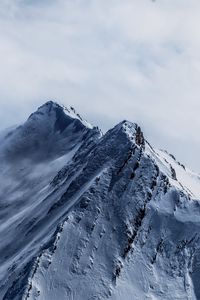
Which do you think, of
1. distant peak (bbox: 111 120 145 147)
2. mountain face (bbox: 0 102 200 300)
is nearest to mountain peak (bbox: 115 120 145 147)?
distant peak (bbox: 111 120 145 147)

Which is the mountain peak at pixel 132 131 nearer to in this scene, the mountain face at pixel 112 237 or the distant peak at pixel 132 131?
the distant peak at pixel 132 131

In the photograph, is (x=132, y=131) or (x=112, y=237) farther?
(x=132, y=131)

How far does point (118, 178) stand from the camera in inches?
6614

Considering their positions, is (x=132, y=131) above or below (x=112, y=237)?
above

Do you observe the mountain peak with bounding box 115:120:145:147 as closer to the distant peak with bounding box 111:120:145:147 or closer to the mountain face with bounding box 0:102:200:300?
the distant peak with bounding box 111:120:145:147

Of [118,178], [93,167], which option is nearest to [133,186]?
[118,178]

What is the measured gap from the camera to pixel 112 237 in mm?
155250

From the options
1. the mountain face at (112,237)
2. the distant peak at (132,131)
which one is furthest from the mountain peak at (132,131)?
the mountain face at (112,237)

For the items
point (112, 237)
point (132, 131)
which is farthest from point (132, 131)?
point (112, 237)

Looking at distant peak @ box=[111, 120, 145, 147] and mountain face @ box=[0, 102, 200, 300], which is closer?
mountain face @ box=[0, 102, 200, 300]

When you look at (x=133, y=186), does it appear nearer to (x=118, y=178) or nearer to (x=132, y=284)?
(x=118, y=178)

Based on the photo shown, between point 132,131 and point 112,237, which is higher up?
point 132,131

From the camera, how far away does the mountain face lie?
14388 centimetres

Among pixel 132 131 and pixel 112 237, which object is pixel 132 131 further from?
pixel 112 237
